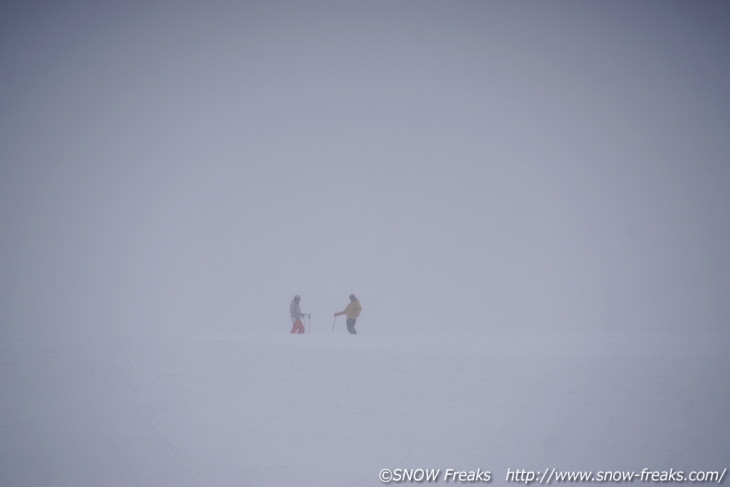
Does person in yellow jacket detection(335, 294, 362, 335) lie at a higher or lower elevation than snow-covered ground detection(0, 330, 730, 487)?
higher

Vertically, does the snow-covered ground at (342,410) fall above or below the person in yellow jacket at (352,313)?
below

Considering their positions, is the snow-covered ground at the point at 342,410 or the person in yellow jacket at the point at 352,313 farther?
the person in yellow jacket at the point at 352,313

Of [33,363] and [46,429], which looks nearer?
[46,429]

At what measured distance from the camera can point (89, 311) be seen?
425ft

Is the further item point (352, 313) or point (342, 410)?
point (352, 313)

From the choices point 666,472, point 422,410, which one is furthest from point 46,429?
point 666,472

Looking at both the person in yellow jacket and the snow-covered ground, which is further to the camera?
the person in yellow jacket

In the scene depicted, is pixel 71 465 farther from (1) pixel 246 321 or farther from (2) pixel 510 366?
(1) pixel 246 321

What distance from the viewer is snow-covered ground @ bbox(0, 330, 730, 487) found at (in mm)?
14523

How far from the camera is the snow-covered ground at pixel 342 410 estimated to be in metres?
14.5

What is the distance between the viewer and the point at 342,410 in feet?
54.9

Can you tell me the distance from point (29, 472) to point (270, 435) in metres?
5.81

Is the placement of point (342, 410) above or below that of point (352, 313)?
below

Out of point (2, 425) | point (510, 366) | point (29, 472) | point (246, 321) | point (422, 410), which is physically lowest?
point (29, 472)
